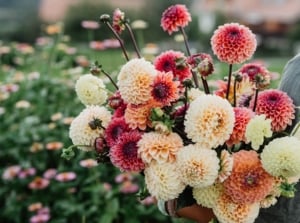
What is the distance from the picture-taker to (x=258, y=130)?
1575 millimetres

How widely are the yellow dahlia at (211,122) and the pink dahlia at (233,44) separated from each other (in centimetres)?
10

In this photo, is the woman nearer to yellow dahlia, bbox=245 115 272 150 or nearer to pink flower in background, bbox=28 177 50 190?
yellow dahlia, bbox=245 115 272 150

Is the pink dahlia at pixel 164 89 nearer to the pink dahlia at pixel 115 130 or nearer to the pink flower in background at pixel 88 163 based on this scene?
the pink dahlia at pixel 115 130

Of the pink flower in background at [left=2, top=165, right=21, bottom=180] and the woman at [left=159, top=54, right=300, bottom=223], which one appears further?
the pink flower in background at [left=2, top=165, right=21, bottom=180]

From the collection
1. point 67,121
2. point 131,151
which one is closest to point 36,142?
point 67,121

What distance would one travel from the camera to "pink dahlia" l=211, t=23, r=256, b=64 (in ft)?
5.45

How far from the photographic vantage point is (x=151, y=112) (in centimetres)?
165

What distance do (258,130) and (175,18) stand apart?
391 millimetres

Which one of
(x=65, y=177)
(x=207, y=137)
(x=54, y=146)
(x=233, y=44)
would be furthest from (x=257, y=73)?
(x=54, y=146)

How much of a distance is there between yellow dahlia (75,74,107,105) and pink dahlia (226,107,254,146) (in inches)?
12.7

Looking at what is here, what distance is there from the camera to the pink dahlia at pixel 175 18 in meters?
1.83

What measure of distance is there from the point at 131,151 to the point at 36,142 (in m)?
1.71

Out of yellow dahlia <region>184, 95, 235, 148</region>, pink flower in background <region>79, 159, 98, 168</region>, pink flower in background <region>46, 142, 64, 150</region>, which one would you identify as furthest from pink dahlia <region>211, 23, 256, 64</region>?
pink flower in background <region>46, 142, 64, 150</region>

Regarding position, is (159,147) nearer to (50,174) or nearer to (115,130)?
(115,130)
